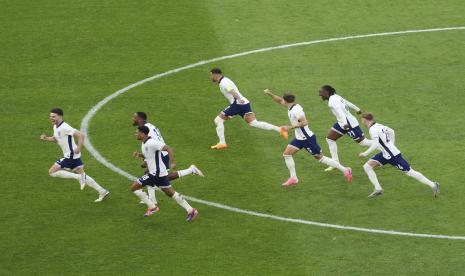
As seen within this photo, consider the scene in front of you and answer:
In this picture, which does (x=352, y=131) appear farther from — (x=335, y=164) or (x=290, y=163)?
(x=290, y=163)

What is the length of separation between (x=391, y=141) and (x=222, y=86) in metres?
4.99

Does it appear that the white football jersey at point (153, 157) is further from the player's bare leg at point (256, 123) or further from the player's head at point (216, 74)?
the player's bare leg at point (256, 123)

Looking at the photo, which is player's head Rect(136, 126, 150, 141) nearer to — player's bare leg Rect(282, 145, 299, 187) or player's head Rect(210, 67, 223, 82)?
player's bare leg Rect(282, 145, 299, 187)

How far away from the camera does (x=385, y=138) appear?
24.4 meters

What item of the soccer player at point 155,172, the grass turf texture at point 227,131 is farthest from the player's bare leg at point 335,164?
the soccer player at point 155,172

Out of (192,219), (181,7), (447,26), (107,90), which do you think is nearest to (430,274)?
(192,219)

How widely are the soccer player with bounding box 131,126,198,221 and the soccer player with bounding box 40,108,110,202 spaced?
1429 mm

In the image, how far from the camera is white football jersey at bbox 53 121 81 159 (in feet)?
80.1

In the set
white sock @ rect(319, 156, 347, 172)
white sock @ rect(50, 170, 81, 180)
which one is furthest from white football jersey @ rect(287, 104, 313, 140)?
white sock @ rect(50, 170, 81, 180)

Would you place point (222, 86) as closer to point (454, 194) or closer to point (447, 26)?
point (454, 194)

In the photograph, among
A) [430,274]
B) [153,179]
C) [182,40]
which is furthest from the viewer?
[182,40]

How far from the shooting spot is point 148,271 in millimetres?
21562

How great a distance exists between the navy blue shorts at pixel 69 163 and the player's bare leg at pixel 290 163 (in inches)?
186

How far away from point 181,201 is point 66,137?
3101 mm
